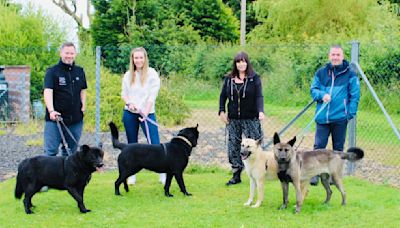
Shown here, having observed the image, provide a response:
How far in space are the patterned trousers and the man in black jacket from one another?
2.07 meters

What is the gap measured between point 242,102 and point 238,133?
1.51 feet

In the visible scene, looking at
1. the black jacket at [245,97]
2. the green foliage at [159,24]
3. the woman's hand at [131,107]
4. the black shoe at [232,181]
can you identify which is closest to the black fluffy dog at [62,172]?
the woman's hand at [131,107]

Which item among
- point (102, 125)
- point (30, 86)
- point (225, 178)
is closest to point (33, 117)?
point (30, 86)

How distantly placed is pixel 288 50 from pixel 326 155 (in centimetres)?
1059

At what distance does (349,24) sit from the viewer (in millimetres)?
24922

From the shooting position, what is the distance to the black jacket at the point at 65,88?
21.6ft

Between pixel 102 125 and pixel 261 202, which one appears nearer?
pixel 261 202

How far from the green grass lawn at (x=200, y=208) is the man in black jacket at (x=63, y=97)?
2.43ft

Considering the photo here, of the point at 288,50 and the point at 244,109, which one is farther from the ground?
the point at 288,50

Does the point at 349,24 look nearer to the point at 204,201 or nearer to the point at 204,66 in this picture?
the point at 204,66

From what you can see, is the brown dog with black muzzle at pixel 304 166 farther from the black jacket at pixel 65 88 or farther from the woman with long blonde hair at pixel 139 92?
the black jacket at pixel 65 88

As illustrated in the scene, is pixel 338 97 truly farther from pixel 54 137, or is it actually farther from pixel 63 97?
pixel 54 137

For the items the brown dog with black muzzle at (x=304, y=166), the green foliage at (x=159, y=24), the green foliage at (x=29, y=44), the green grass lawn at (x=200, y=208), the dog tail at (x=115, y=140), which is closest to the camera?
the green grass lawn at (x=200, y=208)

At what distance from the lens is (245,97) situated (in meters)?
7.14
